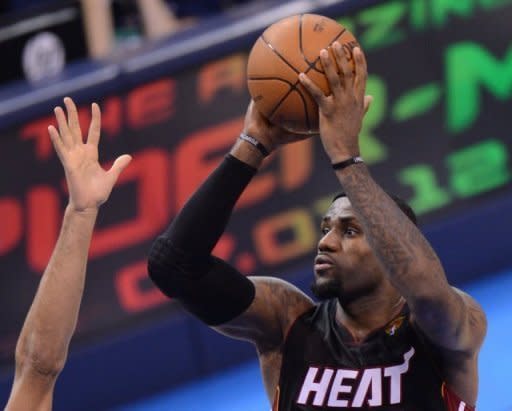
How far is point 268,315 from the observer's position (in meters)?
4.48

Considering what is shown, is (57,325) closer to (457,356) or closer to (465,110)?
(457,356)

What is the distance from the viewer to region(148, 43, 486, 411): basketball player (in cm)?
A: 391

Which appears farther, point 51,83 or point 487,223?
point 487,223

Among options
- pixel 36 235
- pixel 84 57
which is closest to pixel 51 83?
pixel 36 235

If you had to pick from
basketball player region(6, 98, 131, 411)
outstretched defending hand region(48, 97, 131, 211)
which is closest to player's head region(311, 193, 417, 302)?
outstretched defending hand region(48, 97, 131, 211)

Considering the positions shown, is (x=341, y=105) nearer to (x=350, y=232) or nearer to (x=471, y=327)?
(x=350, y=232)

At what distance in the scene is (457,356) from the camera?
416 centimetres

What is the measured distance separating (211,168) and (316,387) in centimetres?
303

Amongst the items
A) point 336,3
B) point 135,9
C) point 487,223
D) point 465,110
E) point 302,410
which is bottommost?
point 302,410

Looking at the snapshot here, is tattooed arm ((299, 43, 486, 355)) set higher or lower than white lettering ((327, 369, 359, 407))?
higher

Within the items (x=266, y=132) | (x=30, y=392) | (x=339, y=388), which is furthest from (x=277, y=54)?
(x=30, y=392)

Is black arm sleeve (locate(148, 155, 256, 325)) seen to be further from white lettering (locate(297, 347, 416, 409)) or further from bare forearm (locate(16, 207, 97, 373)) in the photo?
bare forearm (locate(16, 207, 97, 373))

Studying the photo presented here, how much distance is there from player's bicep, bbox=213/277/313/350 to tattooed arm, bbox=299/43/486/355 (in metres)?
0.68

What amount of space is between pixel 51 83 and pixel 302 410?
3.36 metres
